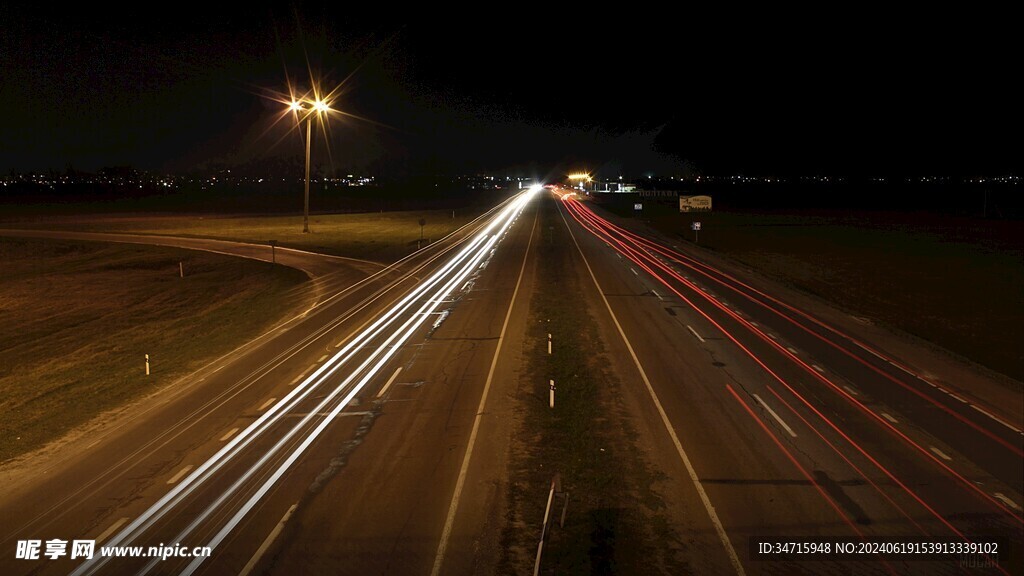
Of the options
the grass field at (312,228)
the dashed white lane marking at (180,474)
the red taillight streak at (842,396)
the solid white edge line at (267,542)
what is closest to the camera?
the solid white edge line at (267,542)

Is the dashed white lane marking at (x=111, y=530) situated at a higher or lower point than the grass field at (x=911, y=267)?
lower

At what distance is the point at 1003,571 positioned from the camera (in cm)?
823

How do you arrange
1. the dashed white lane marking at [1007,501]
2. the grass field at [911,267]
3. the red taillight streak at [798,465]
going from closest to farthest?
the red taillight streak at [798,465], the dashed white lane marking at [1007,501], the grass field at [911,267]

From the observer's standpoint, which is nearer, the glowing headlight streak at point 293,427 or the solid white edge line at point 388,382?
A: the glowing headlight streak at point 293,427

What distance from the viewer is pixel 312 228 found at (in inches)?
2581

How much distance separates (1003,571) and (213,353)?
18.9 m

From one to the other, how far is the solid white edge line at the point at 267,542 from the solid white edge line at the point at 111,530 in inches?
87.0

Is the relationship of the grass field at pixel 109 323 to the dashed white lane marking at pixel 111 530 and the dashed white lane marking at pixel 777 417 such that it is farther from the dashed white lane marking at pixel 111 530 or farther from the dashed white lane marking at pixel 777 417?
the dashed white lane marking at pixel 777 417

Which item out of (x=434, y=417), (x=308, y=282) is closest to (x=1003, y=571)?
(x=434, y=417)

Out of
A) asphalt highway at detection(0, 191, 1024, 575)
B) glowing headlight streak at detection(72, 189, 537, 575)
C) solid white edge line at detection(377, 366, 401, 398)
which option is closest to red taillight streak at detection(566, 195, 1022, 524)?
asphalt highway at detection(0, 191, 1024, 575)

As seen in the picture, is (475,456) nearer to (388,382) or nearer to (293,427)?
(293,427)

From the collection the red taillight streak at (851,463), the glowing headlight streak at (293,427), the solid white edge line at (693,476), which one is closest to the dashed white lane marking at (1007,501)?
the red taillight streak at (851,463)

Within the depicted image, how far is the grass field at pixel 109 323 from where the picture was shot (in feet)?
51.0

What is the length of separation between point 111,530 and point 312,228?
58682 mm
